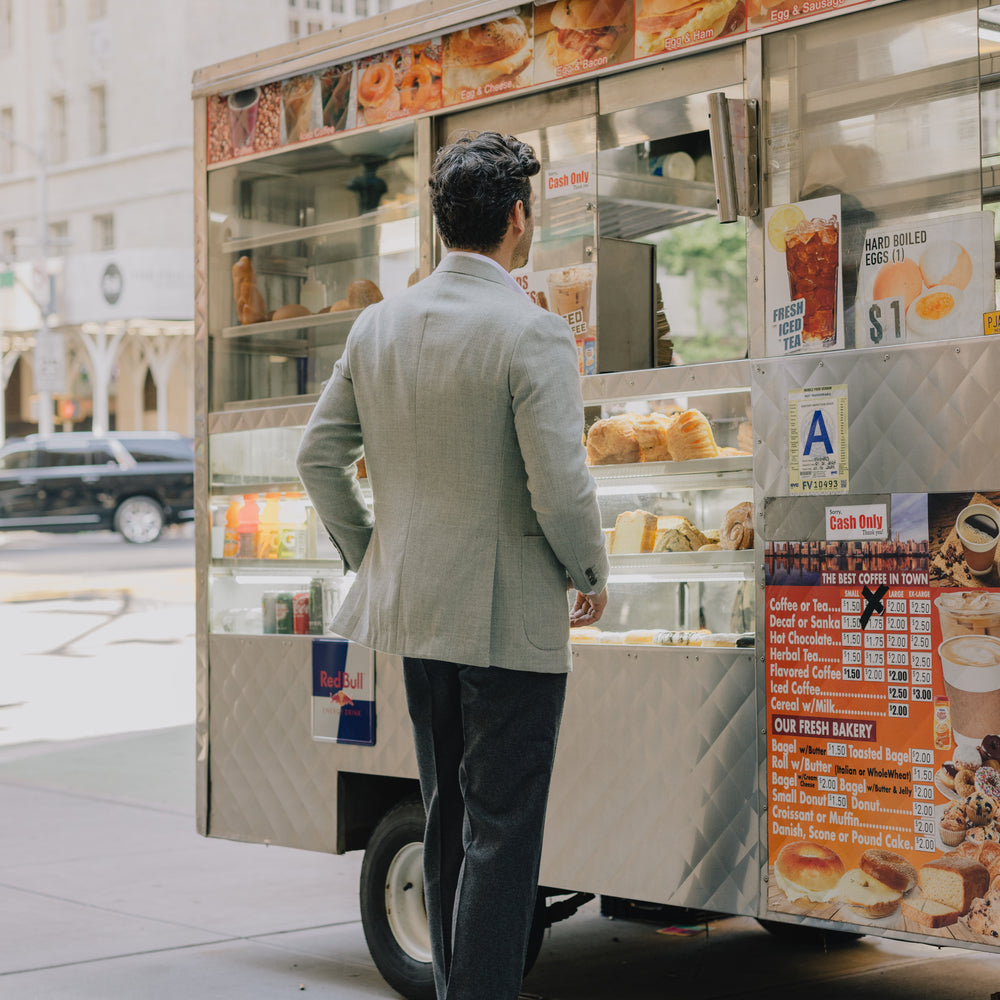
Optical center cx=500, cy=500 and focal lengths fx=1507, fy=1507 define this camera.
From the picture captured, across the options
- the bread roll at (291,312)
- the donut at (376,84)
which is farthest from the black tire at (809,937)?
the donut at (376,84)

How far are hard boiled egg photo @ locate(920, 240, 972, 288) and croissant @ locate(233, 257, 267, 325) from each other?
2521 millimetres

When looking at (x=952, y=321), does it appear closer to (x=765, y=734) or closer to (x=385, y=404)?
(x=765, y=734)

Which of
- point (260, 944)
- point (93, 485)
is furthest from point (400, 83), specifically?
point (93, 485)

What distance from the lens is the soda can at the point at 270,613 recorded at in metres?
5.02

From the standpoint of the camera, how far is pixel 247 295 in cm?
530

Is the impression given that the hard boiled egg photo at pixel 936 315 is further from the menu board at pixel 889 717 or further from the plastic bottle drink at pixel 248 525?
the plastic bottle drink at pixel 248 525

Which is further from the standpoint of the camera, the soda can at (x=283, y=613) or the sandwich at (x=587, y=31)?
the soda can at (x=283, y=613)

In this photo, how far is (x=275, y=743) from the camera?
4941 mm

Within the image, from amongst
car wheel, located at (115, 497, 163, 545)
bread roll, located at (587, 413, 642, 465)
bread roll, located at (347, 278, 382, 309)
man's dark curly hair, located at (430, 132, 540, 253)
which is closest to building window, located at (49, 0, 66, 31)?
car wheel, located at (115, 497, 163, 545)

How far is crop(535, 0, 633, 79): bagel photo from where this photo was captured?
414 centimetres

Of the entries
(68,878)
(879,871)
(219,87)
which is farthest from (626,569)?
(68,878)

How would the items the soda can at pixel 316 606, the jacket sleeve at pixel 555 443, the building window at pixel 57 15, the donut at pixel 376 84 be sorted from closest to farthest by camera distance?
the jacket sleeve at pixel 555 443, the donut at pixel 376 84, the soda can at pixel 316 606, the building window at pixel 57 15

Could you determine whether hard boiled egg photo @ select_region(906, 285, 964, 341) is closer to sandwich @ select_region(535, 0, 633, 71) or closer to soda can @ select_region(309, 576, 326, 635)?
sandwich @ select_region(535, 0, 633, 71)

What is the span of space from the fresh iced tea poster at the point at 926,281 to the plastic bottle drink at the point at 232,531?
2.40 m
